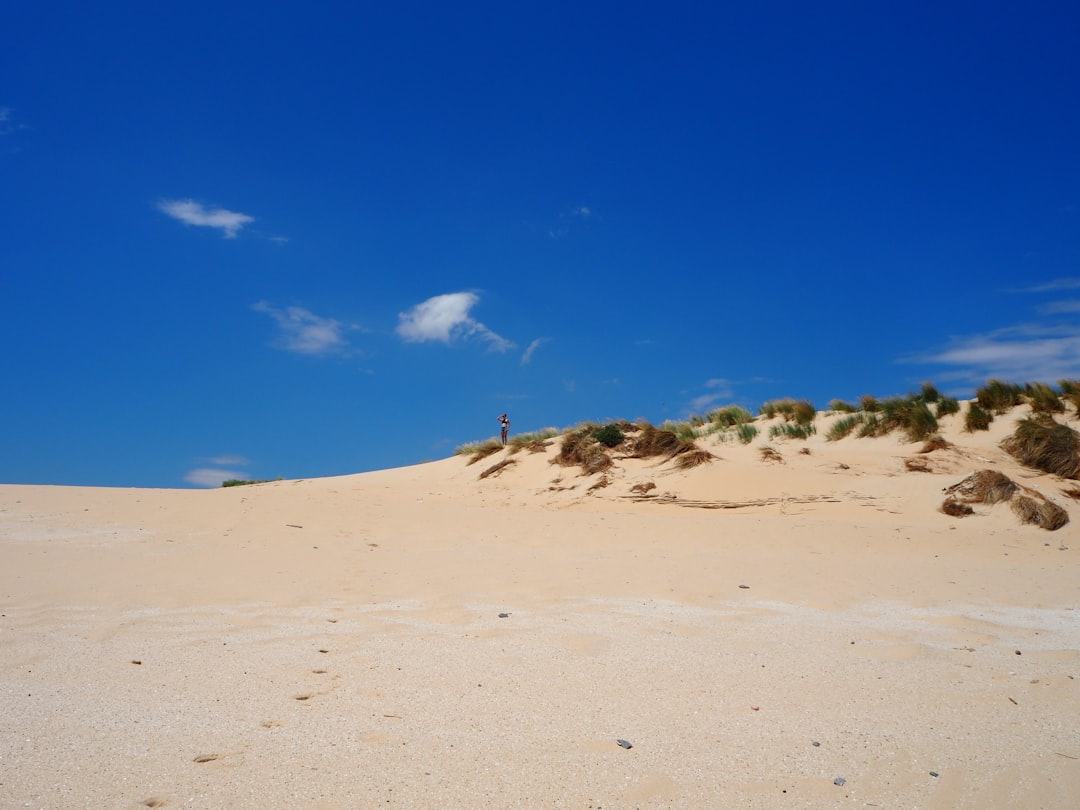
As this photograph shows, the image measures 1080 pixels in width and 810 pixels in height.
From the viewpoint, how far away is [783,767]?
3080 mm

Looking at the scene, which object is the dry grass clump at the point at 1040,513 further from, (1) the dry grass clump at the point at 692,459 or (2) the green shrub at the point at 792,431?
(2) the green shrub at the point at 792,431

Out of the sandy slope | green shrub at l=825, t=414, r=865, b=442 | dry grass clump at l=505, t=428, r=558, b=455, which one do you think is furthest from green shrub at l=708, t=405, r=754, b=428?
the sandy slope

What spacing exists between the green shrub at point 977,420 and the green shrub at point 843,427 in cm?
236

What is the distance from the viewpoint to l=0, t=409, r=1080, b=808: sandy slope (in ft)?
9.61

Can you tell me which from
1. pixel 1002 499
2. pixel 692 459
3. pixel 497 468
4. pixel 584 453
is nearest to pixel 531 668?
pixel 1002 499

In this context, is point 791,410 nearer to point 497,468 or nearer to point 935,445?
point 935,445

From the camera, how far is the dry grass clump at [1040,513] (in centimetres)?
1116

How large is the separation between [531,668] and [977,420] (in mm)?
16249

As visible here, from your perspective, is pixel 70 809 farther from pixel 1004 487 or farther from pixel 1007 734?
pixel 1004 487

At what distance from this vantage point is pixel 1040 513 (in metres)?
11.3

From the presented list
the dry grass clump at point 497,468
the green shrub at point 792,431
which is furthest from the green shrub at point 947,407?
the dry grass clump at point 497,468

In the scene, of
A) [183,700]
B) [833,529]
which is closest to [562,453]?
[833,529]

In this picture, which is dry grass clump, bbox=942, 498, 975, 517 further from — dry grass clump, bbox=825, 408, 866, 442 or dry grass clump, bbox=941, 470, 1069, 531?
dry grass clump, bbox=825, 408, 866, 442

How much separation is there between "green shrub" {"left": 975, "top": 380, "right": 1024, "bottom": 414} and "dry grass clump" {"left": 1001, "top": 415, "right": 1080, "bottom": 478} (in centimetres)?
281
